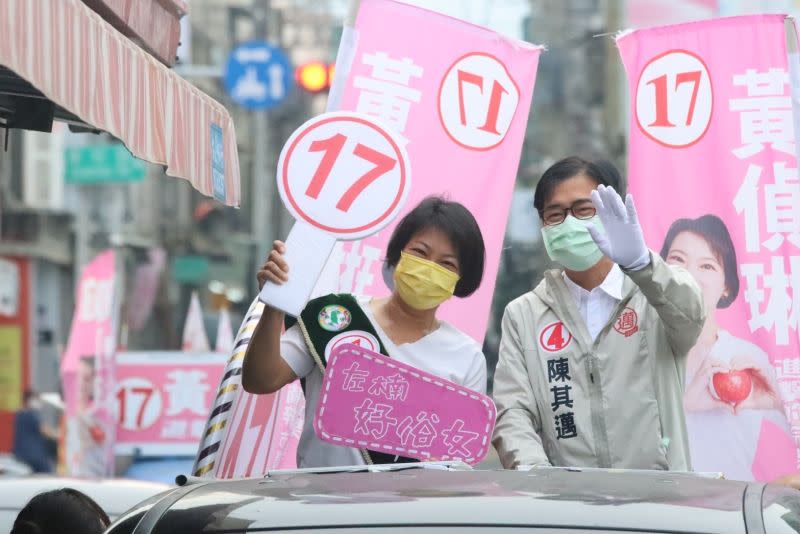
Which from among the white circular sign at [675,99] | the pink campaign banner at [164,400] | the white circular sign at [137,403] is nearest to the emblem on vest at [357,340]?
the white circular sign at [675,99]

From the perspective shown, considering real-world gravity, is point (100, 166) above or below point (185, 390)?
above

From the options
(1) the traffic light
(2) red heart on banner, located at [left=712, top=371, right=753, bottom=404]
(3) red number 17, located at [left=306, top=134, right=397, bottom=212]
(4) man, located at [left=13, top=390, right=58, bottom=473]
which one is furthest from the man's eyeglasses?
(1) the traffic light

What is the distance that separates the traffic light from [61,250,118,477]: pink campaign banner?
7.95 meters

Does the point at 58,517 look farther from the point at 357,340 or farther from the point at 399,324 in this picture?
the point at 399,324

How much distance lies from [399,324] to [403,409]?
486 mm

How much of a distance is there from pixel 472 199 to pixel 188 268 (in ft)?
108

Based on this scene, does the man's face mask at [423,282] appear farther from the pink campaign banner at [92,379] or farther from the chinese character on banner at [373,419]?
the pink campaign banner at [92,379]

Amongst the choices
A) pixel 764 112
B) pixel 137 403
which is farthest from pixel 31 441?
pixel 764 112

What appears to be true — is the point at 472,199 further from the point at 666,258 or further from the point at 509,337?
the point at 509,337

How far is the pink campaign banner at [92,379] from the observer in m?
11.5

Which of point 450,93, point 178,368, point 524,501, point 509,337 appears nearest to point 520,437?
point 509,337

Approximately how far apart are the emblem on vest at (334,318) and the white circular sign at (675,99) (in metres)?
2.04

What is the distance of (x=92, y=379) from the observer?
465 inches

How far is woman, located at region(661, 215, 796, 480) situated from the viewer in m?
5.60
